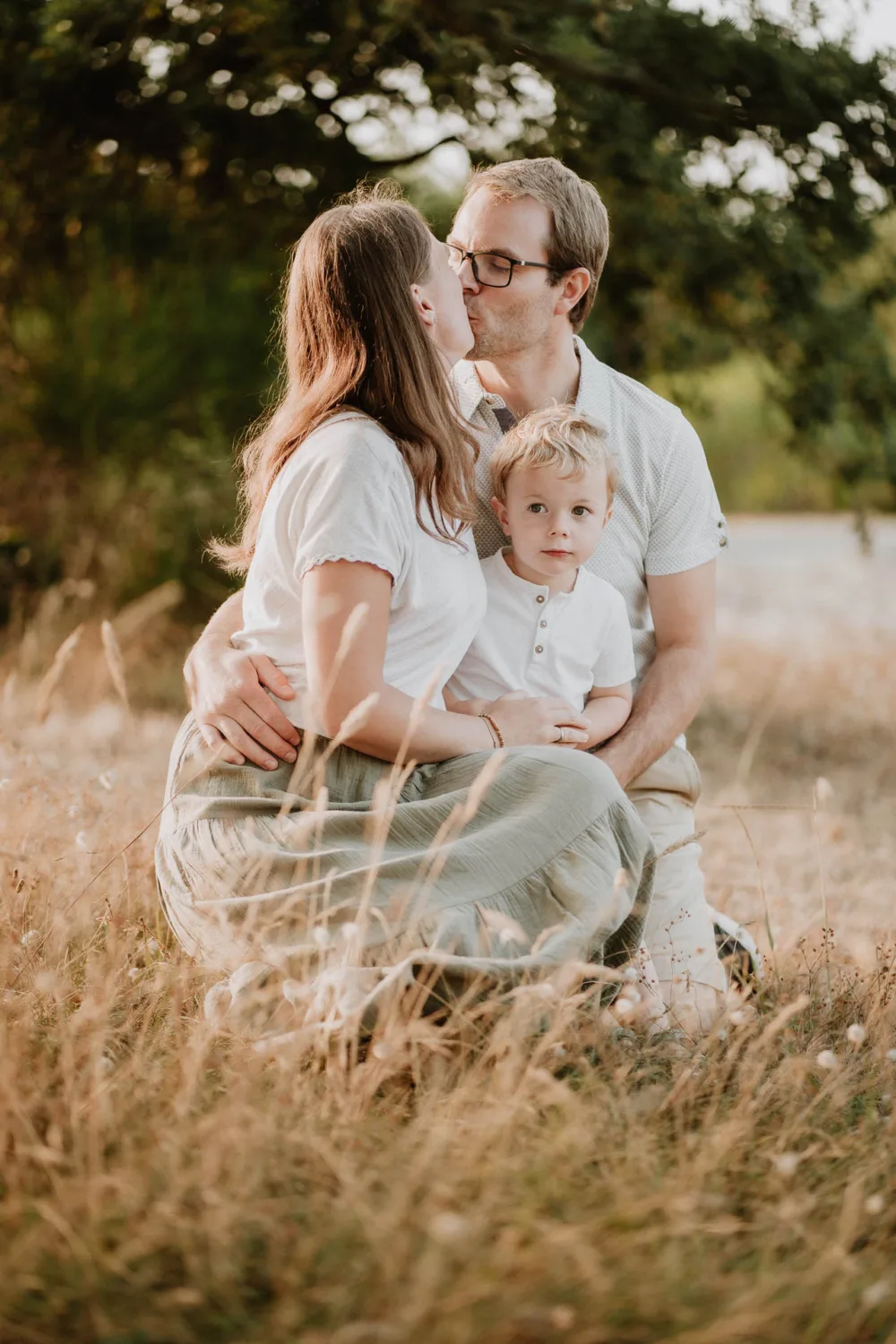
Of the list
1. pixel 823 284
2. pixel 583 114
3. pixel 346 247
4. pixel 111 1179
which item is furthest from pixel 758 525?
pixel 111 1179

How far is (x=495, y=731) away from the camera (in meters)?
2.81

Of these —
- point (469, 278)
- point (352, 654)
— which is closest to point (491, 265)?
point (469, 278)

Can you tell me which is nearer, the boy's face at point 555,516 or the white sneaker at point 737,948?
the boy's face at point 555,516

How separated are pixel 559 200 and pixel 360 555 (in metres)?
1.50

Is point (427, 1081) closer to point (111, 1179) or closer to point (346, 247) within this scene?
point (111, 1179)

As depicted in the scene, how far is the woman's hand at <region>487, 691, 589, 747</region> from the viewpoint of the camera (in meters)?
2.83

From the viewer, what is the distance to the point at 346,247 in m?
2.66

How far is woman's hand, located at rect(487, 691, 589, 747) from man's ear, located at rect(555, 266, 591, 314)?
1.19 meters

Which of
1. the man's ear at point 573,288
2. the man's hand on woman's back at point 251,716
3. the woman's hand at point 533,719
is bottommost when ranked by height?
the woman's hand at point 533,719

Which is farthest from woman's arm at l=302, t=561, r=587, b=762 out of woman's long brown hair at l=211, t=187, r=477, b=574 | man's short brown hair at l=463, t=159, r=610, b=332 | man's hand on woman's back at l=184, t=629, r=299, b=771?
man's short brown hair at l=463, t=159, r=610, b=332

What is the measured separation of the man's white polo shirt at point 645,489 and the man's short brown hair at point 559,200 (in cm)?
32

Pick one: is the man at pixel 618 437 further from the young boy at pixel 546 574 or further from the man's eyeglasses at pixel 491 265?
the young boy at pixel 546 574

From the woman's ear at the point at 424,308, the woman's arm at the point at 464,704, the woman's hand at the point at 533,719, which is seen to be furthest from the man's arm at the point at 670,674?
the woman's ear at the point at 424,308

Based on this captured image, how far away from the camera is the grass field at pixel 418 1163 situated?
170 centimetres
